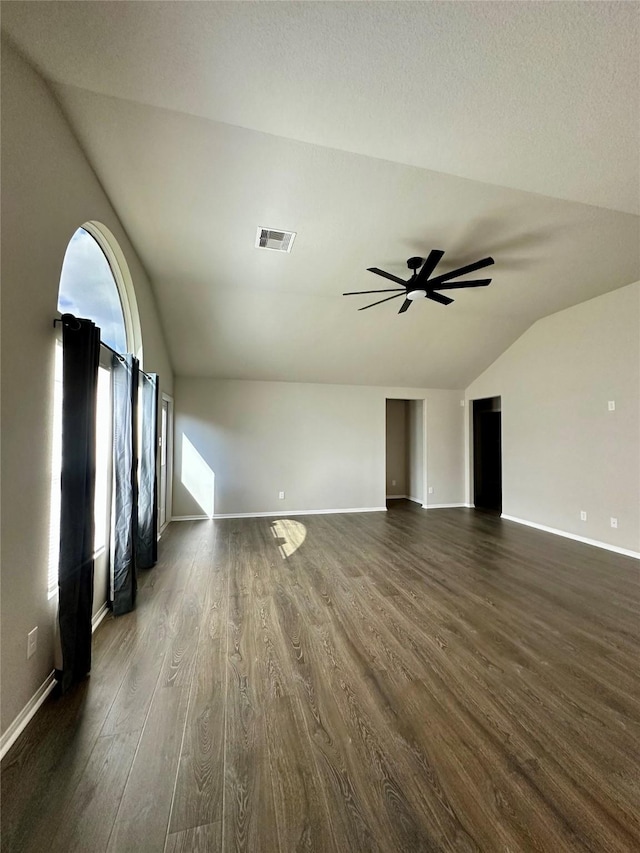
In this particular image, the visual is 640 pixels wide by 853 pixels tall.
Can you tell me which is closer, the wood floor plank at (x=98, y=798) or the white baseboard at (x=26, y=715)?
the wood floor plank at (x=98, y=798)

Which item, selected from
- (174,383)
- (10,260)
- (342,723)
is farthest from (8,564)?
(174,383)

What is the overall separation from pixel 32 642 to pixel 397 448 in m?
7.10

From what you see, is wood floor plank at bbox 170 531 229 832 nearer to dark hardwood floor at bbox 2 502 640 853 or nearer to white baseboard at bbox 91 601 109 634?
dark hardwood floor at bbox 2 502 640 853

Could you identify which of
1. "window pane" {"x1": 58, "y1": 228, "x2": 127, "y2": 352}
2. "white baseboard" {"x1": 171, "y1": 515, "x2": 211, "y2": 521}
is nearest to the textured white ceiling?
"window pane" {"x1": 58, "y1": 228, "x2": 127, "y2": 352}

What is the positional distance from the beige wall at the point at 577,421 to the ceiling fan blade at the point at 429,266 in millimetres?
3053

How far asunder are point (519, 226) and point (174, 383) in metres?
5.23

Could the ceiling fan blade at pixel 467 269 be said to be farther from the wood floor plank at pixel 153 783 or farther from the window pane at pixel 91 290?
the wood floor plank at pixel 153 783

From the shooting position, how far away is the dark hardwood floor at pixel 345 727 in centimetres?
119

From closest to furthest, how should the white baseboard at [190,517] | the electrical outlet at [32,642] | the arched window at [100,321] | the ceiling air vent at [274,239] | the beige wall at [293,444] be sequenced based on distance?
the electrical outlet at [32,642] → the arched window at [100,321] → the ceiling air vent at [274,239] → the white baseboard at [190,517] → the beige wall at [293,444]

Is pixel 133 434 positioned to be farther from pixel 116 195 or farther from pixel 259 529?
pixel 259 529

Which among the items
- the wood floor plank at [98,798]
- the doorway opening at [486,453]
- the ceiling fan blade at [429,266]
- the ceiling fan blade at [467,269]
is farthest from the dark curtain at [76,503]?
the doorway opening at [486,453]

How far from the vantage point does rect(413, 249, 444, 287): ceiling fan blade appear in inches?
106

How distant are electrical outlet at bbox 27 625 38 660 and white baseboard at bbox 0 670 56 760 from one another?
0.74ft

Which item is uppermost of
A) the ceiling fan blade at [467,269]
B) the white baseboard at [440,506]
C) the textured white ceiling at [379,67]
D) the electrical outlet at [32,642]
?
the textured white ceiling at [379,67]
